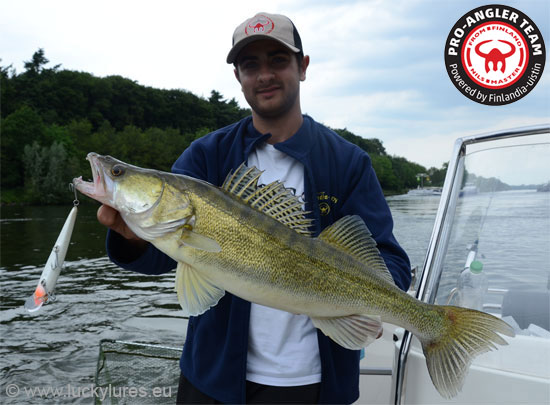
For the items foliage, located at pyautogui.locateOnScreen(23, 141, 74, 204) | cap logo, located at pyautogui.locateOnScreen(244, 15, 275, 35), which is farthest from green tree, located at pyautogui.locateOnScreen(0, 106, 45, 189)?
cap logo, located at pyautogui.locateOnScreen(244, 15, 275, 35)

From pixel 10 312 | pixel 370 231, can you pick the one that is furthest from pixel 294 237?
pixel 10 312

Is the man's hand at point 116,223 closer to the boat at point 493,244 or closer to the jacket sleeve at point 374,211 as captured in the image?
the jacket sleeve at point 374,211

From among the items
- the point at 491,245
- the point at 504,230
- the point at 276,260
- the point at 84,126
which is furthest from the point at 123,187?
the point at 84,126

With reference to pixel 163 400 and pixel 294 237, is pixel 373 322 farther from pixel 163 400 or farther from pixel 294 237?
pixel 163 400

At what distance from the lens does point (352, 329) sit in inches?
97.5

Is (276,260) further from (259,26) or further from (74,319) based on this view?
(74,319)

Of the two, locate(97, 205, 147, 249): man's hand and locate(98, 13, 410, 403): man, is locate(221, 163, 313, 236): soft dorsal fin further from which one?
locate(97, 205, 147, 249): man's hand

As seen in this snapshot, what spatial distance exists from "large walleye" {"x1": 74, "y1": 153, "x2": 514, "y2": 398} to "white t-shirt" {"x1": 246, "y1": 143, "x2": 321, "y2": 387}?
0.28 metres

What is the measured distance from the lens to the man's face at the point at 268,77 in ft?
9.57

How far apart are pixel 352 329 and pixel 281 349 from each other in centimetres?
45

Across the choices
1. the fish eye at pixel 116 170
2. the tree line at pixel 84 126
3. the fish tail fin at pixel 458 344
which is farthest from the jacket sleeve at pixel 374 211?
the tree line at pixel 84 126

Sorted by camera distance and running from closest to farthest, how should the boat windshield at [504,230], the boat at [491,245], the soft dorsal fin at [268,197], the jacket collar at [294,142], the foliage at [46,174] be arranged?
the soft dorsal fin at [268,197]
the boat at [491,245]
the jacket collar at [294,142]
the boat windshield at [504,230]
the foliage at [46,174]

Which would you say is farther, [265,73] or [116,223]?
[265,73]

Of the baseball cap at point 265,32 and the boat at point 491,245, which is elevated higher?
the baseball cap at point 265,32
